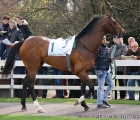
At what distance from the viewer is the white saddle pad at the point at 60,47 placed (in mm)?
11719

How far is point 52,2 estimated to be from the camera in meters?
24.3

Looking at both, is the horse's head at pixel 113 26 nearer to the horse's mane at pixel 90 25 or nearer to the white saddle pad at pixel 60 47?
the horse's mane at pixel 90 25

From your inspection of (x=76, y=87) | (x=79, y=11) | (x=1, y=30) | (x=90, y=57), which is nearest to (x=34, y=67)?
(x=90, y=57)

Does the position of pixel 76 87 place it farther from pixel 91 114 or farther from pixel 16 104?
pixel 91 114

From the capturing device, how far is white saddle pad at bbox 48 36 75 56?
38.4 ft

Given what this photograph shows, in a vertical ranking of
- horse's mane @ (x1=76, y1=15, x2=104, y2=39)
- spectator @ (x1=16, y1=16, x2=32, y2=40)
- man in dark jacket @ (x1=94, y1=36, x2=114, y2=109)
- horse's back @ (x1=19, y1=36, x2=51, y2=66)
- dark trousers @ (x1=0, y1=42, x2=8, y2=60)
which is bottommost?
man in dark jacket @ (x1=94, y1=36, x2=114, y2=109)

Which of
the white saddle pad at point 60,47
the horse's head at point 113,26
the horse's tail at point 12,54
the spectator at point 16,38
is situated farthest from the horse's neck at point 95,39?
the spectator at point 16,38

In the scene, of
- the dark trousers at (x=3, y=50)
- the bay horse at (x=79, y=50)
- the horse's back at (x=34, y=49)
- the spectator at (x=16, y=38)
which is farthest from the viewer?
the dark trousers at (x=3, y=50)

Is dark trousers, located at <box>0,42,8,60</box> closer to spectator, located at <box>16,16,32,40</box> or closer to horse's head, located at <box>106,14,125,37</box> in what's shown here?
spectator, located at <box>16,16,32,40</box>

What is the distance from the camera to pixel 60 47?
1190 cm

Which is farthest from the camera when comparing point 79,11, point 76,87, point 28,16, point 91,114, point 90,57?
point 28,16

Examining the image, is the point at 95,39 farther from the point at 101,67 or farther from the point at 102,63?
the point at 101,67

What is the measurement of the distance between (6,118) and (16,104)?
116 inches

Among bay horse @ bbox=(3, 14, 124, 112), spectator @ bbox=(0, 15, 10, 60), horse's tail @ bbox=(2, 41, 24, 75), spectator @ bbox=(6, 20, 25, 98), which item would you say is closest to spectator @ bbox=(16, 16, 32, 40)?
spectator @ bbox=(6, 20, 25, 98)
